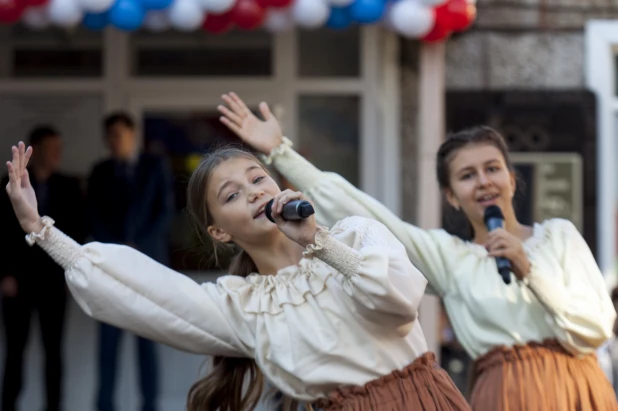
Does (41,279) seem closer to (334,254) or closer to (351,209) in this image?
(351,209)

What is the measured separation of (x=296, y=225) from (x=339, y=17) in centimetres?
366

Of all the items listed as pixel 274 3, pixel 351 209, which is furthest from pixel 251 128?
pixel 274 3

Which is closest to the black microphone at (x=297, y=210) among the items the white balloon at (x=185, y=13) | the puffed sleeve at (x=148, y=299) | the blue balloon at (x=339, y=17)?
the puffed sleeve at (x=148, y=299)

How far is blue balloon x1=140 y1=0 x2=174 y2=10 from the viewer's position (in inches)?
248

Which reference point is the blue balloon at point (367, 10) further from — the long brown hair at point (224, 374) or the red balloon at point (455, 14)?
the long brown hair at point (224, 374)

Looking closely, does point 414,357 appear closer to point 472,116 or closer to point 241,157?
point 241,157

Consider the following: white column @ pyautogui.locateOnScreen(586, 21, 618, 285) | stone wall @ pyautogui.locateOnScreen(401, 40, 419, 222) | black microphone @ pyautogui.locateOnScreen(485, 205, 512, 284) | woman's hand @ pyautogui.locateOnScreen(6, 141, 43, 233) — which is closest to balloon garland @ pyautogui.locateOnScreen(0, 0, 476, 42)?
stone wall @ pyautogui.locateOnScreen(401, 40, 419, 222)

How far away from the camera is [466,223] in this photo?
14.0 feet

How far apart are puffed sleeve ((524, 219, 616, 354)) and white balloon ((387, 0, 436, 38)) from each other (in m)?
2.76

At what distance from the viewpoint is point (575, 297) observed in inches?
151

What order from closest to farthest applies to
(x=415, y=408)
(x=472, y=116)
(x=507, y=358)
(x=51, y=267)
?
(x=415, y=408), (x=507, y=358), (x=51, y=267), (x=472, y=116)

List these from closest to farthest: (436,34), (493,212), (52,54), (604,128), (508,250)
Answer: (508,250) → (493,212) → (436,34) → (604,128) → (52,54)

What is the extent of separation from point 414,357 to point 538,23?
4.57 m

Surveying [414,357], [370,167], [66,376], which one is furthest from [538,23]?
[414,357]
